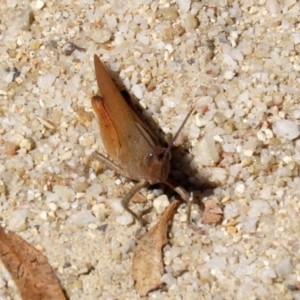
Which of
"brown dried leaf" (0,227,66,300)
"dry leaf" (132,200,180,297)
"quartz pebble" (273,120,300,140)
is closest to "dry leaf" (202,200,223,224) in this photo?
"dry leaf" (132,200,180,297)

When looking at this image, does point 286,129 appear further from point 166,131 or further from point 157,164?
point 157,164

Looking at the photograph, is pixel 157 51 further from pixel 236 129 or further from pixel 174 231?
pixel 174 231

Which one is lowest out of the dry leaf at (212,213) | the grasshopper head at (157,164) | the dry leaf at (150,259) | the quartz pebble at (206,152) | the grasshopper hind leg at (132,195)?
the dry leaf at (212,213)

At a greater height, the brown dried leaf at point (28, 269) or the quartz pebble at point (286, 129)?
the brown dried leaf at point (28, 269)

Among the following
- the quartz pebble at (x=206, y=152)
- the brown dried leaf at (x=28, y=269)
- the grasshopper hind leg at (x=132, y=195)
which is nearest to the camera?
the brown dried leaf at (x=28, y=269)

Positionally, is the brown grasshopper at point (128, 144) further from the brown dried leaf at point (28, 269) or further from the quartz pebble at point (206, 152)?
the brown dried leaf at point (28, 269)

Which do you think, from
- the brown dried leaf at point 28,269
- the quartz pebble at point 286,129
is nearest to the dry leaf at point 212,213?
the quartz pebble at point 286,129

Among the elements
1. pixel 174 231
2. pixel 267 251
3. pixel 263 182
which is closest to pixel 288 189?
pixel 263 182
